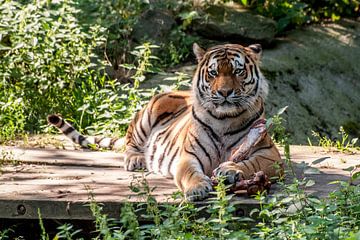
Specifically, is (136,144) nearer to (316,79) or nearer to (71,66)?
(71,66)

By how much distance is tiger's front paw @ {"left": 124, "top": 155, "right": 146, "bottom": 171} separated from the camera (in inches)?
284

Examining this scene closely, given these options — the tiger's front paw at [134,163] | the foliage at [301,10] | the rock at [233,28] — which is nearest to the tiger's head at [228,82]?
the tiger's front paw at [134,163]

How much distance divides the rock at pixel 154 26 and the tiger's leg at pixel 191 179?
4.61 m

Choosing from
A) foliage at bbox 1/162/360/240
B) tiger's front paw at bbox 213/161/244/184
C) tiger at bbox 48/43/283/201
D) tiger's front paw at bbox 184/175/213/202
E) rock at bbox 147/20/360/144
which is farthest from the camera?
rock at bbox 147/20/360/144

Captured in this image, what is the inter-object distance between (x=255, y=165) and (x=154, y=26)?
519 cm

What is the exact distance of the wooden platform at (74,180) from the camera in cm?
585

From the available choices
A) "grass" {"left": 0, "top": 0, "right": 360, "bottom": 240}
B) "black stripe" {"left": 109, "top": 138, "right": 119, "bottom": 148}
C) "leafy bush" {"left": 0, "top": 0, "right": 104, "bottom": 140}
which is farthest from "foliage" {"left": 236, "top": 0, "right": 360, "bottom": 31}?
"black stripe" {"left": 109, "top": 138, "right": 119, "bottom": 148}

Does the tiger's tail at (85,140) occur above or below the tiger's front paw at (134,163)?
below

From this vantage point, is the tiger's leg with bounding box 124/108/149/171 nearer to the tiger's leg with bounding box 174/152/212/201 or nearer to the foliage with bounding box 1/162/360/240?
the tiger's leg with bounding box 174/152/212/201

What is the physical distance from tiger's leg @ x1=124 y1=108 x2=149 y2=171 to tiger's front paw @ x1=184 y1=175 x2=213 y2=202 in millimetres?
1345

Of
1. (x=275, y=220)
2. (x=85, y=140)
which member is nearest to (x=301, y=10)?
(x=85, y=140)

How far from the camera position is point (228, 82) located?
21.1ft

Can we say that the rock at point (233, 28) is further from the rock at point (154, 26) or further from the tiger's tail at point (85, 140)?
the tiger's tail at point (85, 140)

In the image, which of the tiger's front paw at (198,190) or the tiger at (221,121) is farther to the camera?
the tiger at (221,121)
